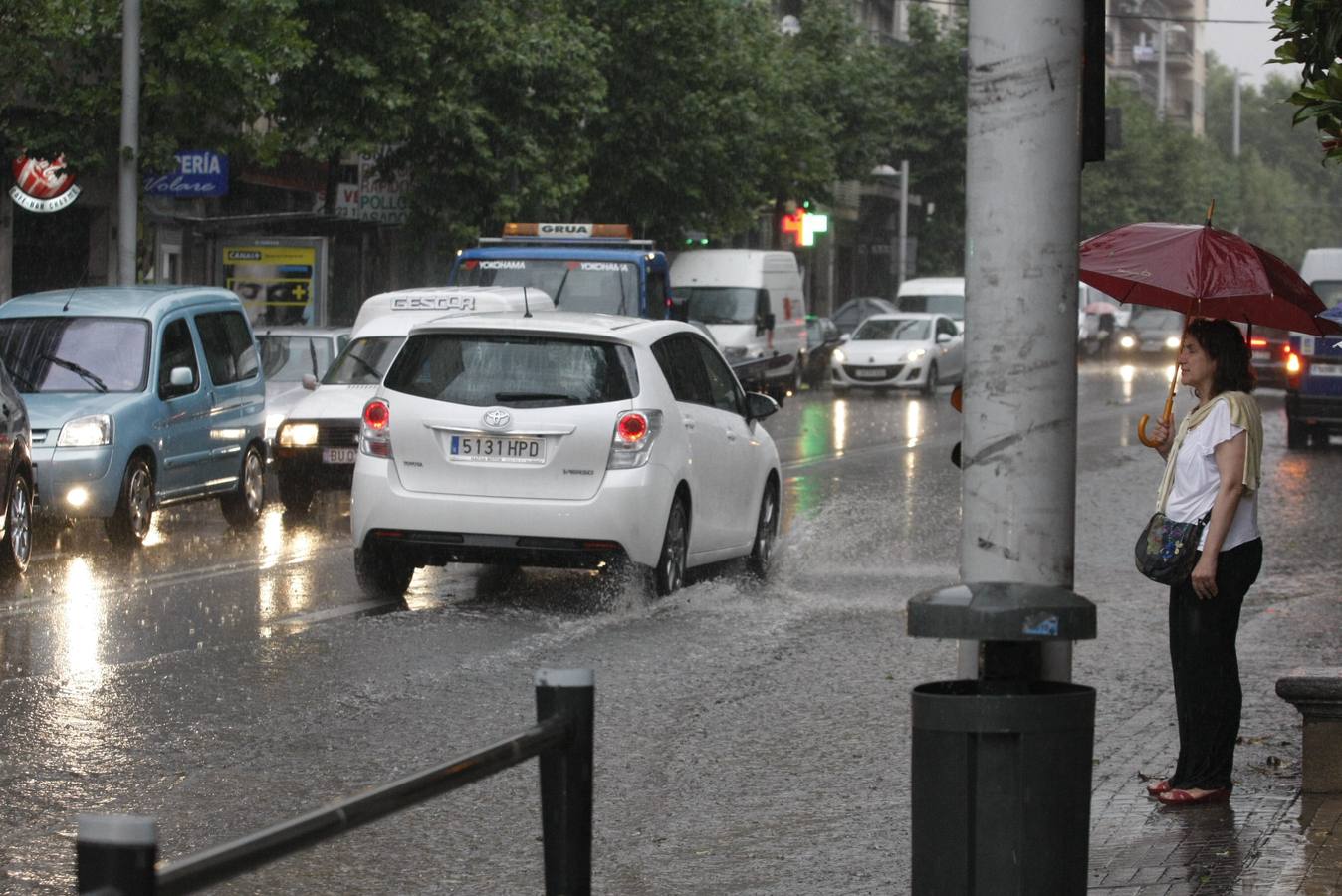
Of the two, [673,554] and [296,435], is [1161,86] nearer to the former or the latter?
[296,435]

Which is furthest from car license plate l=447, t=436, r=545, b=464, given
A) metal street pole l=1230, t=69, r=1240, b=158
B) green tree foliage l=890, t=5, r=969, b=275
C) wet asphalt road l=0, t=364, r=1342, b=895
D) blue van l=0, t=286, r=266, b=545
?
metal street pole l=1230, t=69, r=1240, b=158

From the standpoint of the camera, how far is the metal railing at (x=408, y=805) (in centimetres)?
264

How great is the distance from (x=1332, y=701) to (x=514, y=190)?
28788 mm

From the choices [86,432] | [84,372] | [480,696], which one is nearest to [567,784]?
[480,696]

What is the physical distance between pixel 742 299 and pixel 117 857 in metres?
35.6

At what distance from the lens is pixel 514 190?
3531 centimetres

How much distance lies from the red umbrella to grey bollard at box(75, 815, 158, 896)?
5728mm

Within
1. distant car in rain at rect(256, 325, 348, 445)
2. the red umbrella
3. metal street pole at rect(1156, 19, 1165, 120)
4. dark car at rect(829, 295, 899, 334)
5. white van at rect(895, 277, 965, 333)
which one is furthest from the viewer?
metal street pole at rect(1156, 19, 1165, 120)

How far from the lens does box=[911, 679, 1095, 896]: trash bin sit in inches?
178

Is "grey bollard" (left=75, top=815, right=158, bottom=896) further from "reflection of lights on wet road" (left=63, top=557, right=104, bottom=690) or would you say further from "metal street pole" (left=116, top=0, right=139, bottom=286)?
"metal street pole" (left=116, top=0, right=139, bottom=286)

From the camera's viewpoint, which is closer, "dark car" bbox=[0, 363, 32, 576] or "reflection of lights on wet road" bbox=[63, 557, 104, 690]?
"reflection of lights on wet road" bbox=[63, 557, 104, 690]

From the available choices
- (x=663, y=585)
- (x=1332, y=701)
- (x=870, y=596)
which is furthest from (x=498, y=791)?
(x=870, y=596)

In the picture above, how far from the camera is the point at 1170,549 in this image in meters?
7.47

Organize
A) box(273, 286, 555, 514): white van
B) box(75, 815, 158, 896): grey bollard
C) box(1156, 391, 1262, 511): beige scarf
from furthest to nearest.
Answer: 1. box(273, 286, 555, 514): white van
2. box(1156, 391, 1262, 511): beige scarf
3. box(75, 815, 158, 896): grey bollard
